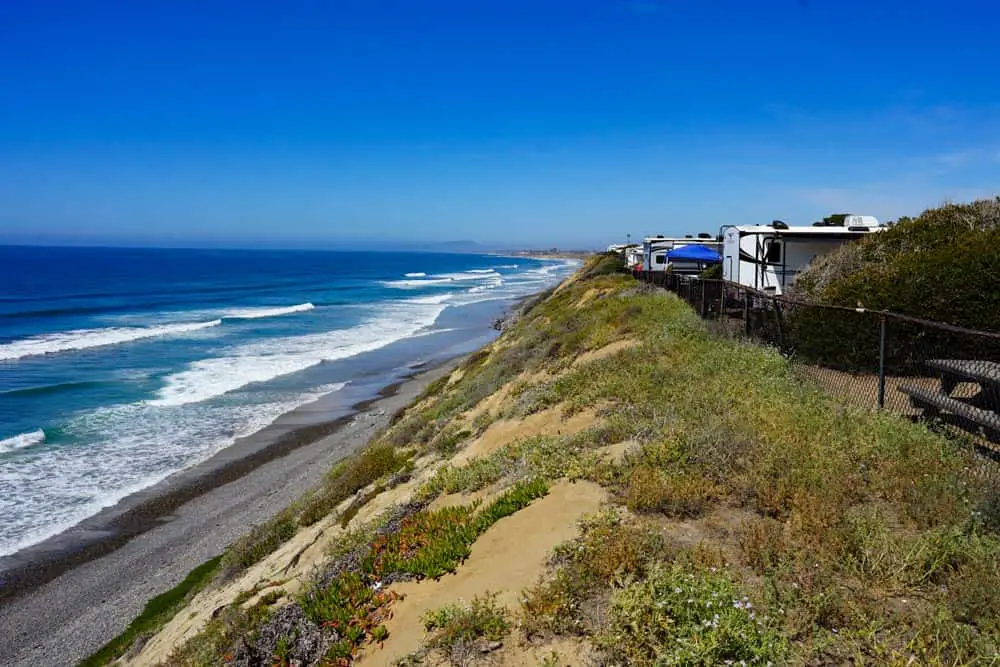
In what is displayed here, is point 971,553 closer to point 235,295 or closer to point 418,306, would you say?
point 418,306

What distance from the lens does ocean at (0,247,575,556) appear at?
18531 mm

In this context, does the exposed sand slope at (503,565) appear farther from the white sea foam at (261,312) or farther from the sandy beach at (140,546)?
the white sea foam at (261,312)

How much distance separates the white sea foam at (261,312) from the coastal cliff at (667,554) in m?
50.3

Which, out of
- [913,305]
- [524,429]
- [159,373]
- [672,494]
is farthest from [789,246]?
[159,373]

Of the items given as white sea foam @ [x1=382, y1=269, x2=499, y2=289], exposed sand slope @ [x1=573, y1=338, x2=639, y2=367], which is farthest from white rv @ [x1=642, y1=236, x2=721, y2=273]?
white sea foam @ [x1=382, y1=269, x2=499, y2=289]

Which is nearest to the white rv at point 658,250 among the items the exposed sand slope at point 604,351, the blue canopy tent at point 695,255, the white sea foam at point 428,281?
the blue canopy tent at point 695,255

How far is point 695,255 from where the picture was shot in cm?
3453

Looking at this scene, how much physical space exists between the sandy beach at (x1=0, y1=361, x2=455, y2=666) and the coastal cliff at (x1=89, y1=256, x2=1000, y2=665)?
3498 millimetres

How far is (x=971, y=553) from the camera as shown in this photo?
14.5ft

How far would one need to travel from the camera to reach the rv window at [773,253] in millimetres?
20125

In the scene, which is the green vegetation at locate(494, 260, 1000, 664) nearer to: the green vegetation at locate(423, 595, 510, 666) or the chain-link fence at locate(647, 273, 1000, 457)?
the green vegetation at locate(423, 595, 510, 666)

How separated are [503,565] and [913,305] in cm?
858

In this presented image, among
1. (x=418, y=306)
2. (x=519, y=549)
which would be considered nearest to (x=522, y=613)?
(x=519, y=549)

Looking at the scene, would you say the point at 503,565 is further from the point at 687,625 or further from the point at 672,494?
the point at 687,625
